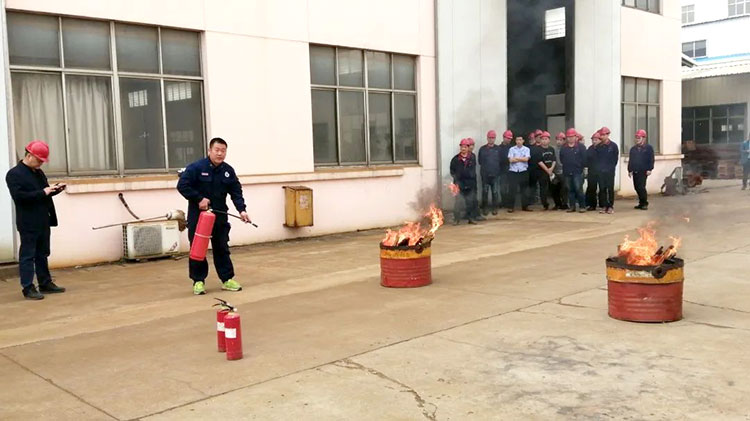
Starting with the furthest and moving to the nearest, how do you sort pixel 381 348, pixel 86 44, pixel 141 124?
pixel 141 124, pixel 86 44, pixel 381 348

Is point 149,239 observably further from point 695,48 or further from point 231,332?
point 695,48

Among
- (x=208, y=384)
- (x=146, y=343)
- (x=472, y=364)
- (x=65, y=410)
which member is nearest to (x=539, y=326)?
(x=472, y=364)

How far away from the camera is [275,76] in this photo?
11.8m

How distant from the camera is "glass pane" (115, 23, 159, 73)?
10.2m

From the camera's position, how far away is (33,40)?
369 inches

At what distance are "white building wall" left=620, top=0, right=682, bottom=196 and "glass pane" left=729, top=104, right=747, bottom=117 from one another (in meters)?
6.36

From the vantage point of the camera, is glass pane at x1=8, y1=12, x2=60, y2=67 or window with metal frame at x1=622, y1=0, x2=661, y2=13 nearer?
glass pane at x1=8, y1=12, x2=60, y2=67

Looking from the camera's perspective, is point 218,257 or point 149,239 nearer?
point 218,257

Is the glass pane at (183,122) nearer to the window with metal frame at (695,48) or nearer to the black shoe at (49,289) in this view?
the black shoe at (49,289)

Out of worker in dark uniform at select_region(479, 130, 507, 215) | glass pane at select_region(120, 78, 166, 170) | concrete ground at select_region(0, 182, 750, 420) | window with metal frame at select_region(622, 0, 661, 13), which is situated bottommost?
concrete ground at select_region(0, 182, 750, 420)

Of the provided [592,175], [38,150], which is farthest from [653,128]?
[38,150]

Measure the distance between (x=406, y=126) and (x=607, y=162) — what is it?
4.63 m

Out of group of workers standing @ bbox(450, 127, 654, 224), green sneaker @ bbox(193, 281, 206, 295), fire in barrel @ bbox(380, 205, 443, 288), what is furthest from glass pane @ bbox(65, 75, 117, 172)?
group of workers standing @ bbox(450, 127, 654, 224)

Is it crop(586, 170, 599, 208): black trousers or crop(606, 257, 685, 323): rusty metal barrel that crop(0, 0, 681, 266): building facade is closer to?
crop(586, 170, 599, 208): black trousers
